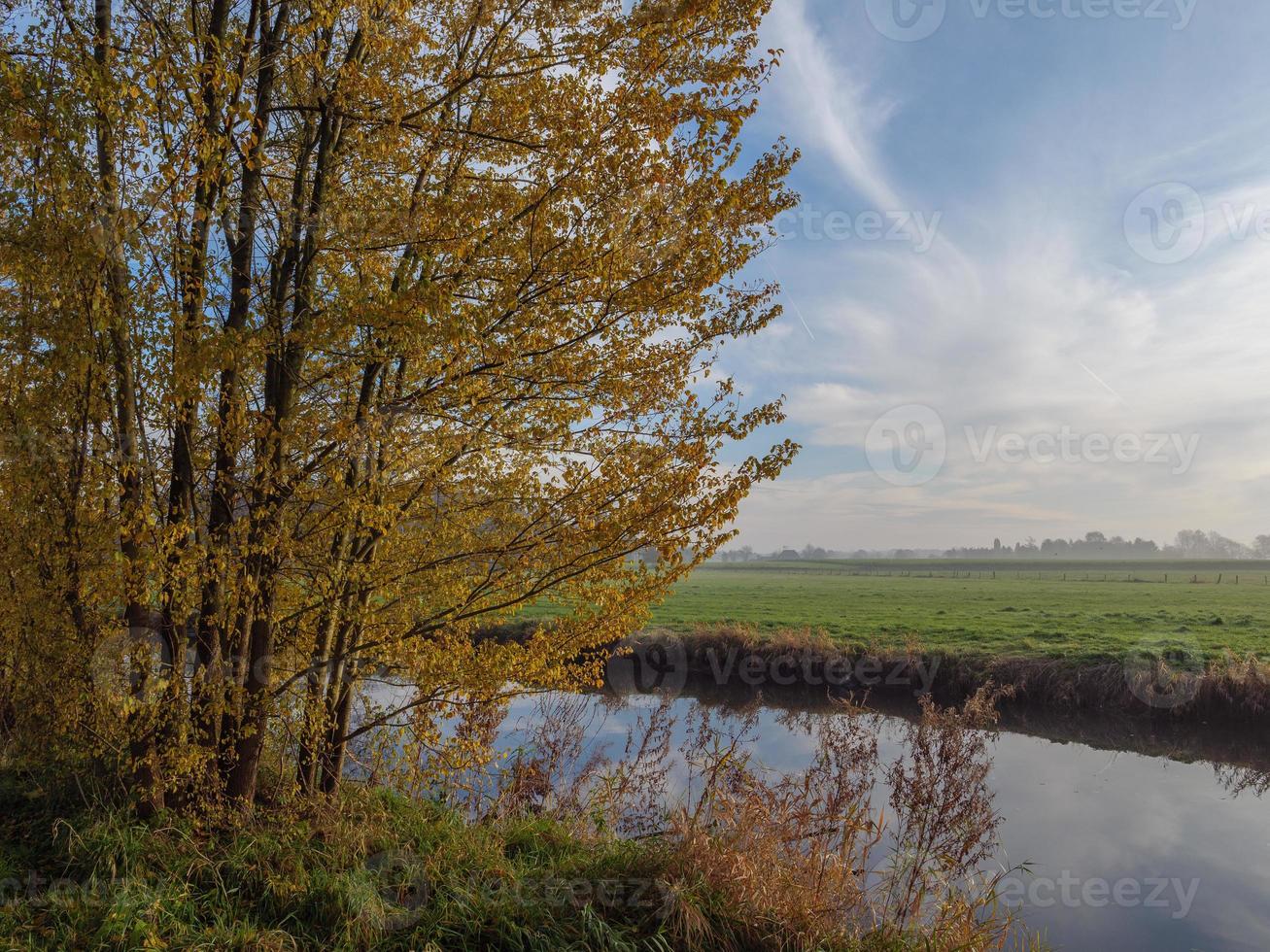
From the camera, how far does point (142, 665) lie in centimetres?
468

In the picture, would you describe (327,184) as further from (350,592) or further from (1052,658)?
(1052,658)

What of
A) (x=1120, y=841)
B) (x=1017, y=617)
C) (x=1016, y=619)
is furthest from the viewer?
(x=1017, y=617)

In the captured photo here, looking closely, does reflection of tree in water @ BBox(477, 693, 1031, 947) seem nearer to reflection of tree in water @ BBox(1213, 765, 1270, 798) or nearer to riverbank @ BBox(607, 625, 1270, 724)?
reflection of tree in water @ BBox(1213, 765, 1270, 798)

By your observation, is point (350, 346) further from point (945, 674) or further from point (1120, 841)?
point (945, 674)

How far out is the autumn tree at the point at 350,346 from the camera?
4.37m

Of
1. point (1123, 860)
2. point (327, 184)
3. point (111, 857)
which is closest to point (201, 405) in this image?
point (327, 184)

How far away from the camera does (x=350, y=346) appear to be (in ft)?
17.0

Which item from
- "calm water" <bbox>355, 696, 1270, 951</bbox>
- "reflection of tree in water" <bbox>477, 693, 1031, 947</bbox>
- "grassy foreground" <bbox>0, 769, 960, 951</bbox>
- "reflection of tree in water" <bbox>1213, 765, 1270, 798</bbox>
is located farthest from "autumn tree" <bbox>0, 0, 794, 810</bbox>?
"reflection of tree in water" <bbox>1213, 765, 1270, 798</bbox>

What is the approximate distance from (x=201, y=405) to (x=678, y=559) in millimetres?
3440

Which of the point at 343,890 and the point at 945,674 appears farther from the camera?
the point at 945,674

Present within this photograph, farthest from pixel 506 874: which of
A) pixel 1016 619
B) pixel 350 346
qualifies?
pixel 1016 619

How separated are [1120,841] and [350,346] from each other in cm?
1141

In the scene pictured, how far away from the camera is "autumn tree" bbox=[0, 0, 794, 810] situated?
14.3 feet

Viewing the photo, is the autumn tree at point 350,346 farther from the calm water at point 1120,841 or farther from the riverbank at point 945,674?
the riverbank at point 945,674
